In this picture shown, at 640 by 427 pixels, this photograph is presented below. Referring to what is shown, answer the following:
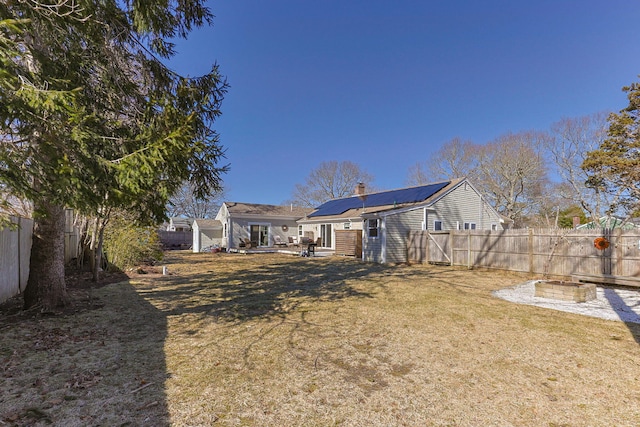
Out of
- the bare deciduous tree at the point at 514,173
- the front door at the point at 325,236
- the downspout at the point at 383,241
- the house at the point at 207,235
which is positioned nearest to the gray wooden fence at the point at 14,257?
the downspout at the point at 383,241

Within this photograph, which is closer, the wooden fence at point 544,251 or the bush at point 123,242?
the wooden fence at point 544,251

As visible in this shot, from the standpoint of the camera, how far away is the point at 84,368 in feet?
12.3

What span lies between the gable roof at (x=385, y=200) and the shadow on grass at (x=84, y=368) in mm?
15750

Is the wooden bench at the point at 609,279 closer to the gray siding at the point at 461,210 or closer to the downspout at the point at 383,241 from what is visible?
the downspout at the point at 383,241

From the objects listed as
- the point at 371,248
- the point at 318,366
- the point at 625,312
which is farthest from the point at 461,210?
the point at 318,366

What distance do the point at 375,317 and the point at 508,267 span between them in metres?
9.40

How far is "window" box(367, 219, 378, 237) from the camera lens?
17413mm

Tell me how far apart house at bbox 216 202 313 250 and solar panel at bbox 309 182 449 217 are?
3.51m

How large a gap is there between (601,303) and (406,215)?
1014cm

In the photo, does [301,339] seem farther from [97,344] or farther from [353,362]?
[97,344]

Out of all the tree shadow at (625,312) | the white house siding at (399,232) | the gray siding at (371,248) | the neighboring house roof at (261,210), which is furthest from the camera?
the neighboring house roof at (261,210)

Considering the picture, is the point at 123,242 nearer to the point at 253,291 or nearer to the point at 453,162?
the point at 253,291

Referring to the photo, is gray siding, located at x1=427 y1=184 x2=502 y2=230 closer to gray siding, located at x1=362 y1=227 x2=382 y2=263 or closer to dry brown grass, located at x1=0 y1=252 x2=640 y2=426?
gray siding, located at x1=362 y1=227 x2=382 y2=263

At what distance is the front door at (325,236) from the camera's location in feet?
79.6
